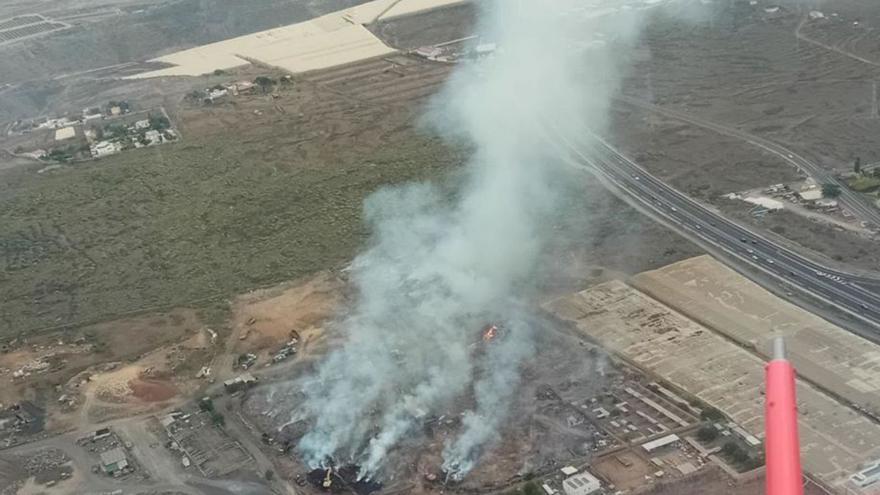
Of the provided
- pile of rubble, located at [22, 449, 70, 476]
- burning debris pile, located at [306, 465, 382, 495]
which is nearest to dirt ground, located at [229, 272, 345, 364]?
pile of rubble, located at [22, 449, 70, 476]

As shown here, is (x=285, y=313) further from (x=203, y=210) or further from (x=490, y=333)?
(x=203, y=210)

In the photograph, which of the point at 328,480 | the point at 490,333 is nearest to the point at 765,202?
A: the point at 490,333

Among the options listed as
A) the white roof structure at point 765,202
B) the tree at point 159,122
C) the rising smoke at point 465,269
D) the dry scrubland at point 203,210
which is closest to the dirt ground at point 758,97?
the white roof structure at point 765,202

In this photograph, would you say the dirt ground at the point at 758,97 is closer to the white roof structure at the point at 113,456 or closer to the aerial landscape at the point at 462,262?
the aerial landscape at the point at 462,262

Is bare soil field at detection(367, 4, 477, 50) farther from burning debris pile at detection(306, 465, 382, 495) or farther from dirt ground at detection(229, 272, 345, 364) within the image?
burning debris pile at detection(306, 465, 382, 495)

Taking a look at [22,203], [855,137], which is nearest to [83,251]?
[22,203]
